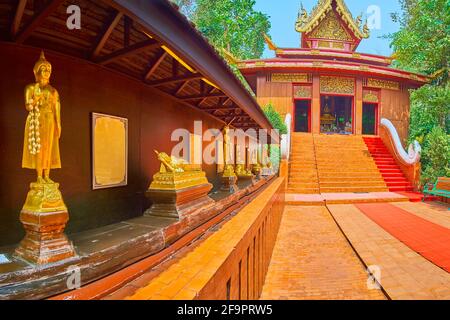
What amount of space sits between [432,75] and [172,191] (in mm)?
22857

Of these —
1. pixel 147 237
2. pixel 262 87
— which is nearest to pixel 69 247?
pixel 147 237

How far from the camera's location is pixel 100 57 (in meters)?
2.71

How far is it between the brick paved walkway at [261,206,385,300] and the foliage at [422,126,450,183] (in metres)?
8.69

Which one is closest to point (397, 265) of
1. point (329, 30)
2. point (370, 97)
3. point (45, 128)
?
point (45, 128)

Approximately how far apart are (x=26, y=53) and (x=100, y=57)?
71 centimetres

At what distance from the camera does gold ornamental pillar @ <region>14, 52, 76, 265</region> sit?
158 centimetres

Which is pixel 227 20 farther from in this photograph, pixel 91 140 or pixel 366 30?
pixel 91 140

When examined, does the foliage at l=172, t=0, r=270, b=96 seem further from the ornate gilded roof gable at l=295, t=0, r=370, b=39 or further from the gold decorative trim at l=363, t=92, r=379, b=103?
the gold decorative trim at l=363, t=92, r=379, b=103

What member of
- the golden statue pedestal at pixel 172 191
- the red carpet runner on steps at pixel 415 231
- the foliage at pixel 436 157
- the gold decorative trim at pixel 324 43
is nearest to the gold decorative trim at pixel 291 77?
the gold decorative trim at pixel 324 43

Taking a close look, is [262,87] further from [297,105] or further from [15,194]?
[15,194]

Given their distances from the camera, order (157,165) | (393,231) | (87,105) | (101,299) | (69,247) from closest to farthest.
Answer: (101,299) → (69,247) → (87,105) → (157,165) → (393,231)

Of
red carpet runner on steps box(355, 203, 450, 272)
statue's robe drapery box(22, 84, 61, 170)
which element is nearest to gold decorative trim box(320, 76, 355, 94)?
red carpet runner on steps box(355, 203, 450, 272)

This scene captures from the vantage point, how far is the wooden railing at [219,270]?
1.59 meters

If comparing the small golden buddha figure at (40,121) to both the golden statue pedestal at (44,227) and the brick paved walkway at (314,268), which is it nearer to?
the golden statue pedestal at (44,227)
